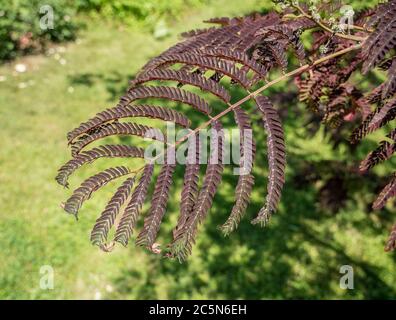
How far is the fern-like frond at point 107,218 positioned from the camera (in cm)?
129

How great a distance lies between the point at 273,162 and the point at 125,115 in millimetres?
498

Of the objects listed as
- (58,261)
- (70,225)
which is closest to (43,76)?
(70,225)

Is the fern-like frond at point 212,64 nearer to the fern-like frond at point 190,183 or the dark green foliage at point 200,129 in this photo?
the dark green foliage at point 200,129

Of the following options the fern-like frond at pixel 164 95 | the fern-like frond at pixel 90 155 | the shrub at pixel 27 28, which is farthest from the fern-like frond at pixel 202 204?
the shrub at pixel 27 28

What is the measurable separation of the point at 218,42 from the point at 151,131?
1.88ft

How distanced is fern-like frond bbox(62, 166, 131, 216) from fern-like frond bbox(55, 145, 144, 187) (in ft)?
0.16

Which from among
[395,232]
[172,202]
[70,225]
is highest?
[172,202]

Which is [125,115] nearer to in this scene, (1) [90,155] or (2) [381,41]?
(1) [90,155]

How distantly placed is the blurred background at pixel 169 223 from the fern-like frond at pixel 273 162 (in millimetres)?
2115

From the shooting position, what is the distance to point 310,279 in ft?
15.1

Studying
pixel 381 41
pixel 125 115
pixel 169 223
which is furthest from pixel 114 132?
pixel 169 223

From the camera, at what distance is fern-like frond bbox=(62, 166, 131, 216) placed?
1.32 m
